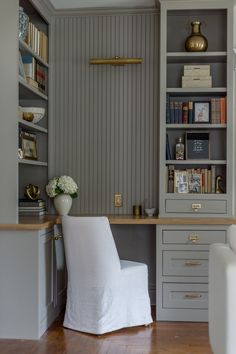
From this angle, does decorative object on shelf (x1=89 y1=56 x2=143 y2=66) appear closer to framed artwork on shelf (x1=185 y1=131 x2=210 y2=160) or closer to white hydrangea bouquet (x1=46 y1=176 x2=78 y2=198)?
framed artwork on shelf (x1=185 y1=131 x2=210 y2=160)

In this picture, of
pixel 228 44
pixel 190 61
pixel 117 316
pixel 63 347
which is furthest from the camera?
pixel 190 61

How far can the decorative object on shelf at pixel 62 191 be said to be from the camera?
414 centimetres

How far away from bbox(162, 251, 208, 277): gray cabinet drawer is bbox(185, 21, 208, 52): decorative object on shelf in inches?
67.9

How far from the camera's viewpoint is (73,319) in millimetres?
3709

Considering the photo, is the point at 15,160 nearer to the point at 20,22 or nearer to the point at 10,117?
the point at 10,117

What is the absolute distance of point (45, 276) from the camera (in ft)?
12.0

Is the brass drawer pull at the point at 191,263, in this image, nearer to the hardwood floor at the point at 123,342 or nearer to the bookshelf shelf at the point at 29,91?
the hardwood floor at the point at 123,342

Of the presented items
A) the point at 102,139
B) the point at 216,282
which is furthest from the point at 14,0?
the point at 216,282

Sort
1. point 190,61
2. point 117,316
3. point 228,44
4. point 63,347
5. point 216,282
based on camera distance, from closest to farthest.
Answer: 1. point 216,282
2. point 63,347
3. point 117,316
4. point 228,44
5. point 190,61

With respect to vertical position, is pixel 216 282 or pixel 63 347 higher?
pixel 216 282

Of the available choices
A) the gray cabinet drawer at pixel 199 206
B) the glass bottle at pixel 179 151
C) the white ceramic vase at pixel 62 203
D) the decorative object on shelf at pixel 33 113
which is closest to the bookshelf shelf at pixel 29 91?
the decorative object on shelf at pixel 33 113

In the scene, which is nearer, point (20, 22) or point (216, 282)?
point (216, 282)

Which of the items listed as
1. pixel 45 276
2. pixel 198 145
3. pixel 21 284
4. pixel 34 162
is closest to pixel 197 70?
pixel 198 145

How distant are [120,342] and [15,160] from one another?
1506 mm
